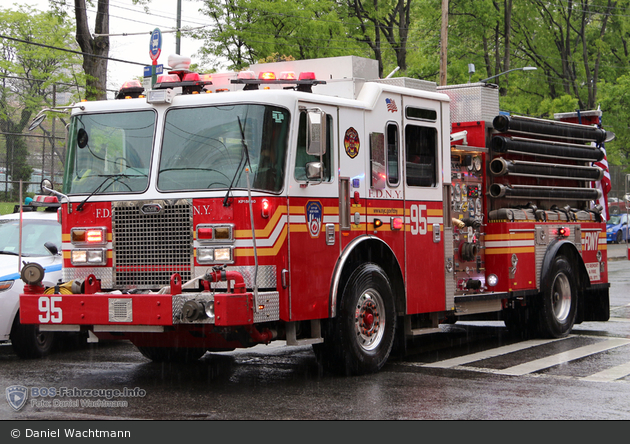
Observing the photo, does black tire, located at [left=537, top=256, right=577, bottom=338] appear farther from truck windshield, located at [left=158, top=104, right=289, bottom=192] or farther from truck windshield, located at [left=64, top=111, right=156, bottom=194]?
truck windshield, located at [left=64, top=111, right=156, bottom=194]

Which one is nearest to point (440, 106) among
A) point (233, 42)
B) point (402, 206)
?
point (402, 206)

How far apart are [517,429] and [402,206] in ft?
11.5

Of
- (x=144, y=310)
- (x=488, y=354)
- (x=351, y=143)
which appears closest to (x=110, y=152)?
(x=144, y=310)

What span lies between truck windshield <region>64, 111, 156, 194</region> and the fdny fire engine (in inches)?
0.6

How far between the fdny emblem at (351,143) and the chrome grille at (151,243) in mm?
1809

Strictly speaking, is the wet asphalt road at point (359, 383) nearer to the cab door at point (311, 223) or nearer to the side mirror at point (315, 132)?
the cab door at point (311, 223)

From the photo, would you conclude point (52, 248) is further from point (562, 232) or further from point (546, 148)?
point (562, 232)

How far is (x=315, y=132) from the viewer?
779 cm

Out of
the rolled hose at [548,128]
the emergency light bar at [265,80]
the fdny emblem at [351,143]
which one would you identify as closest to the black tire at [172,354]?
the fdny emblem at [351,143]

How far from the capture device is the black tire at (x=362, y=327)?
8.33m

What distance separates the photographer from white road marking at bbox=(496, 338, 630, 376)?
9016 mm

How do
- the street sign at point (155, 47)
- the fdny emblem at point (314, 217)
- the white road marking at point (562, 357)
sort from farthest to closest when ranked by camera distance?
the street sign at point (155, 47), the white road marking at point (562, 357), the fdny emblem at point (314, 217)

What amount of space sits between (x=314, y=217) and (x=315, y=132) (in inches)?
34.1

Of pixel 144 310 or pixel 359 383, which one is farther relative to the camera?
pixel 359 383
